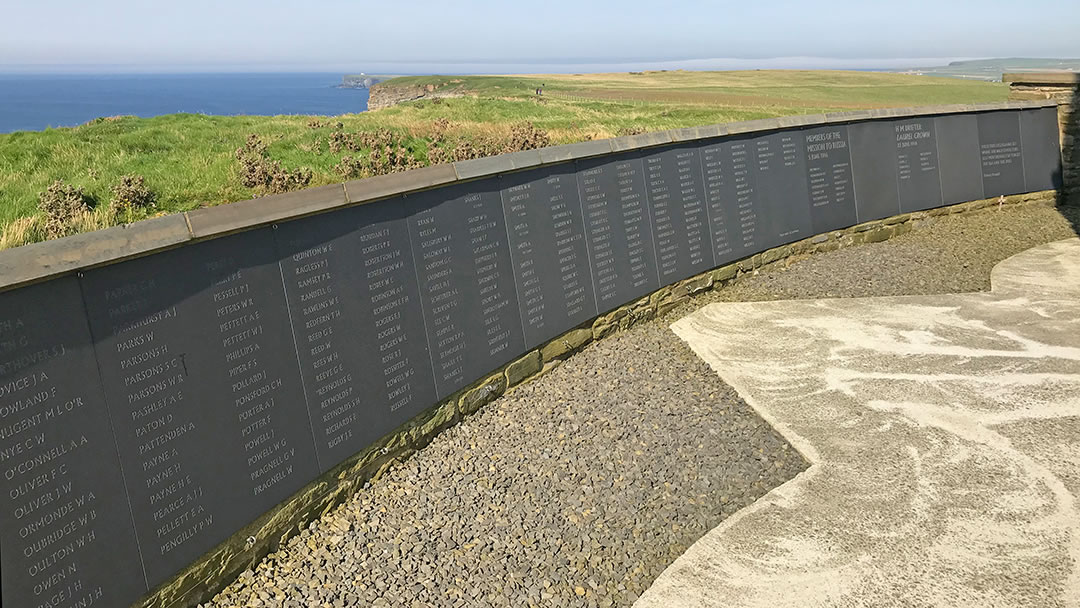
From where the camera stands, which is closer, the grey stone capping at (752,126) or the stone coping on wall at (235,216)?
the stone coping on wall at (235,216)

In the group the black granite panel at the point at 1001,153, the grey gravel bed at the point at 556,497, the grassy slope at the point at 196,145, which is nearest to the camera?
the grey gravel bed at the point at 556,497

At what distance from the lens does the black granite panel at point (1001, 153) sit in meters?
16.3

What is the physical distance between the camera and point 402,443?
712 centimetres

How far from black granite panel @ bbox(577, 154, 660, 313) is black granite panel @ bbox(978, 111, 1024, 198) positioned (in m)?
9.42

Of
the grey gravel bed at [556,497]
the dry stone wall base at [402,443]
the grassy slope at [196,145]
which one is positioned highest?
the grassy slope at [196,145]

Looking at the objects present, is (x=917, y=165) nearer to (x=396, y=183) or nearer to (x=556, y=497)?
(x=396, y=183)

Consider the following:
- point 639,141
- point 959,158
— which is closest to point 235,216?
point 639,141

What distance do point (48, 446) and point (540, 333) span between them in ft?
17.3

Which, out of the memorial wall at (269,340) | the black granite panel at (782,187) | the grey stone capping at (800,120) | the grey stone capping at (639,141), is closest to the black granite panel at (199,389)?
the memorial wall at (269,340)

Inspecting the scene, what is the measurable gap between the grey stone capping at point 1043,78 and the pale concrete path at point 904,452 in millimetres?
7830

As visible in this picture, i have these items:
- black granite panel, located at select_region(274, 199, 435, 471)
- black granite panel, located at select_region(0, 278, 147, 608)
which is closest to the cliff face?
black granite panel, located at select_region(274, 199, 435, 471)

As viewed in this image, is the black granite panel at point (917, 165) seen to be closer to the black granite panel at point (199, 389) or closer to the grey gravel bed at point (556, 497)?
the grey gravel bed at point (556, 497)

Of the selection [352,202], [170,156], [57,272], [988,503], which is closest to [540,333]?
[352,202]

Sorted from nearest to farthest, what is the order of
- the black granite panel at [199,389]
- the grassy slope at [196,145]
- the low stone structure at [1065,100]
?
the black granite panel at [199,389]
the grassy slope at [196,145]
the low stone structure at [1065,100]
